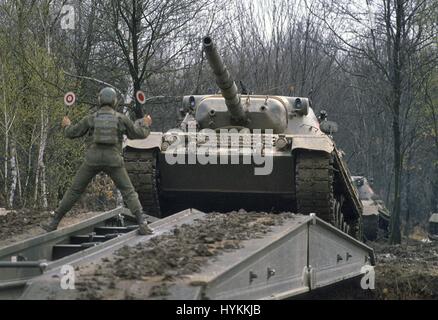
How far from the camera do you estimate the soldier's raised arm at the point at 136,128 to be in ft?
24.1

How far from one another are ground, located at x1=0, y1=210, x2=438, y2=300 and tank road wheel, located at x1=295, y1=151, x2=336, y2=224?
1.15 meters

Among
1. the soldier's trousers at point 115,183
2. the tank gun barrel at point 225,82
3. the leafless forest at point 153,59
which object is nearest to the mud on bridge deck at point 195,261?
the soldier's trousers at point 115,183

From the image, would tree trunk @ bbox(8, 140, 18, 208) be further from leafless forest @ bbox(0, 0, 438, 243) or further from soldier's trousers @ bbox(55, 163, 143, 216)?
soldier's trousers @ bbox(55, 163, 143, 216)

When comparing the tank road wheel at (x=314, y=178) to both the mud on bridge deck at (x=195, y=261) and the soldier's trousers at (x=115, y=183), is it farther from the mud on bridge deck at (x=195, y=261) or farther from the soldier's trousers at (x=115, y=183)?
the soldier's trousers at (x=115, y=183)

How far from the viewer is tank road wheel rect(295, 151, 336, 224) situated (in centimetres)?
940

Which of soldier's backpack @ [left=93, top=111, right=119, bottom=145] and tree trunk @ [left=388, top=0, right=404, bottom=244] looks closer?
soldier's backpack @ [left=93, top=111, right=119, bottom=145]

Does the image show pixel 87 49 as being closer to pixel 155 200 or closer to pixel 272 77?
pixel 272 77

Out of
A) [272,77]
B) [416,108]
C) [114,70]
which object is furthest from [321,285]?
[416,108]

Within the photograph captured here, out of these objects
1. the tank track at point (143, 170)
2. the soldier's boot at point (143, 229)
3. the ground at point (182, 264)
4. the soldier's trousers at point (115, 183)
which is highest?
the tank track at point (143, 170)

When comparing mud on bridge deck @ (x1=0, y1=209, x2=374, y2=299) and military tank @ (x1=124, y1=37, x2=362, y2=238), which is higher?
military tank @ (x1=124, y1=37, x2=362, y2=238)

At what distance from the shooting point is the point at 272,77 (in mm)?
22250

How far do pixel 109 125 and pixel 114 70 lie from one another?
37.0 feet

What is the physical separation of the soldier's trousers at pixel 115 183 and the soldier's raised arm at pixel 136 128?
34 centimetres

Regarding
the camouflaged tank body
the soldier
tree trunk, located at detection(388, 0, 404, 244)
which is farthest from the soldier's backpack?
the camouflaged tank body
